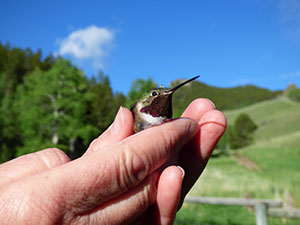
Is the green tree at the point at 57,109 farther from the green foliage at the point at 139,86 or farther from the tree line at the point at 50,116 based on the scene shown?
the green foliage at the point at 139,86

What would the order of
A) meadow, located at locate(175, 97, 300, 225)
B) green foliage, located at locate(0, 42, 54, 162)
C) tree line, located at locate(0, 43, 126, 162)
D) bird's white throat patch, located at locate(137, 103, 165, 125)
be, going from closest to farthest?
bird's white throat patch, located at locate(137, 103, 165, 125), meadow, located at locate(175, 97, 300, 225), tree line, located at locate(0, 43, 126, 162), green foliage, located at locate(0, 42, 54, 162)

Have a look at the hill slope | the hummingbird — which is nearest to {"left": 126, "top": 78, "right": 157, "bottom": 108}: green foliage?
the hummingbird

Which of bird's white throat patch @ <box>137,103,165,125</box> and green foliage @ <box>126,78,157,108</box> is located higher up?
green foliage @ <box>126,78,157,108</box>

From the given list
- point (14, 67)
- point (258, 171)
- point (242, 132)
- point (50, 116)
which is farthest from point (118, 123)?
point (242, 132)

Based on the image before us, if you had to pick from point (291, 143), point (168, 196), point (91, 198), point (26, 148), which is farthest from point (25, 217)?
point (291, 143)

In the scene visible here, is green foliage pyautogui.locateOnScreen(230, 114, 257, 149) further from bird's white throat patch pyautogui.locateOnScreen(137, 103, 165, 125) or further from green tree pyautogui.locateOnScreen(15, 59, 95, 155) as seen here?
bird's white throat patch pyautogui.locateOnScreen(137, 103, 165, 125)
